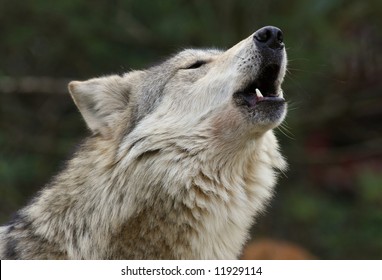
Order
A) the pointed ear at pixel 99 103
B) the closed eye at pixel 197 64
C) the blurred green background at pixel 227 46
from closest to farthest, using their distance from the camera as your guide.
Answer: the pointed ear at pixel 99 103 → the closed eye at pixel 197 64 → the blurred green background at pixel 227 46

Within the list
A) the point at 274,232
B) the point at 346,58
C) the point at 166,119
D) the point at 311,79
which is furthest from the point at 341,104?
the point at 166,119

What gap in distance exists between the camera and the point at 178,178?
5363 mm

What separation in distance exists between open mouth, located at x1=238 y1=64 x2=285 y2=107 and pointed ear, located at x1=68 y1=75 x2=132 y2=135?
3.23ft

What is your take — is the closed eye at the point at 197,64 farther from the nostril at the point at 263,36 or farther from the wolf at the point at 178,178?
the nostril at the point at 263,36

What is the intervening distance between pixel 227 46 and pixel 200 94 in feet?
17.0

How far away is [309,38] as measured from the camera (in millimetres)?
11117

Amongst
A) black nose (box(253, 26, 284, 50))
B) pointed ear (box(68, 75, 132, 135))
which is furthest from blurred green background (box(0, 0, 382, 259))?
black nose (box(253, 26, 284, 50))

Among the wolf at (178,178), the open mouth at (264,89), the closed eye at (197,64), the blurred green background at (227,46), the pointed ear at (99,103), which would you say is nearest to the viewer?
the wolf at (178,178)

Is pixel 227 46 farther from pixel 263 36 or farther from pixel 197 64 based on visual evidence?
pixel 263 36

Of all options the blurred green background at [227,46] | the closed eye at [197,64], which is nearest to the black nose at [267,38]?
the closed eye at [197,64]

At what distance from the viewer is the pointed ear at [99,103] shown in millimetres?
5918

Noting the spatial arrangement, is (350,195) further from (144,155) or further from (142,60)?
(144,155)

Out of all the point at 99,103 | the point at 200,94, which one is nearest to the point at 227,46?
the point at 99,103
